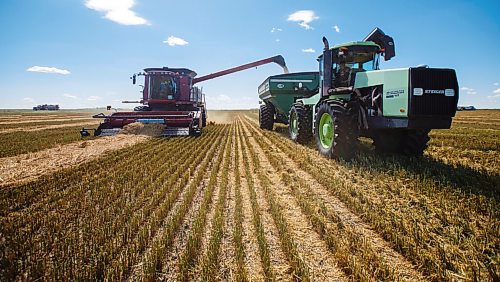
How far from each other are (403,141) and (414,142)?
1.06 feet

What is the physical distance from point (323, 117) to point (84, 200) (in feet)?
19.1

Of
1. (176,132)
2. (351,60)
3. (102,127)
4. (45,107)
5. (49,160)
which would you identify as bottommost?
(49,160)

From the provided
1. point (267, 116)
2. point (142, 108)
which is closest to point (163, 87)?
point (142, 108)

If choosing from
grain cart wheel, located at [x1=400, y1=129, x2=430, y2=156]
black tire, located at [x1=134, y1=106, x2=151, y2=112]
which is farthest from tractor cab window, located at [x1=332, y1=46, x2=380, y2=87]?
black tire, located at [x1=134, y1=106, x2=151, y2=112]

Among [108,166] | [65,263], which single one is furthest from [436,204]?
[108,166]

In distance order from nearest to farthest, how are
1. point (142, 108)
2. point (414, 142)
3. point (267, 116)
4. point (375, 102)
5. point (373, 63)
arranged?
1. point (375, 102)
2. point (414, 142)
3. point (373, 63)
4. point (267, 116)
5. point (142, 108)

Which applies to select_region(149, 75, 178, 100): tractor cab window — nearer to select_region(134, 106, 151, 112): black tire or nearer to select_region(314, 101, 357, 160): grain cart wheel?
select_region(134, 106, 151, 112): black tire

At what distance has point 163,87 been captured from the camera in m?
15.8

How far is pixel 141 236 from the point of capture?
3092 millimetres

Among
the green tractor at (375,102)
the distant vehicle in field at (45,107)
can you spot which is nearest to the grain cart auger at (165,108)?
the green tractor at (375,102)

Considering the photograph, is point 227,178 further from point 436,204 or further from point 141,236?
point 436,204

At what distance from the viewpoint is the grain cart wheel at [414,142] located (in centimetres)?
679

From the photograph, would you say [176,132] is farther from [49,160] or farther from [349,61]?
[349,61]

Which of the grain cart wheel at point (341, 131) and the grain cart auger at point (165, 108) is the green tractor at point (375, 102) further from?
the grain cart auger at point (165, 108)
